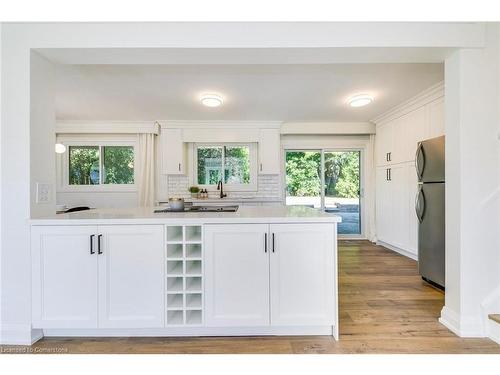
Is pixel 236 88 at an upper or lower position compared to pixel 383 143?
upper

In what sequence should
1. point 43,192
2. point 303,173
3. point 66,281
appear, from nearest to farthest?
point 66,281 → point 43,192 → point 303,173

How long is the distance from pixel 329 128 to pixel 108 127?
13.3 feet

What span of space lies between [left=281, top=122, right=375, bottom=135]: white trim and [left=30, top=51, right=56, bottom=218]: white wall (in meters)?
3.62

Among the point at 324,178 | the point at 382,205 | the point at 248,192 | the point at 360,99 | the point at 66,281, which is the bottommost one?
the point at 66,281

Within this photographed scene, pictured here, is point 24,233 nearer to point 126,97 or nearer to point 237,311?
point 237,311

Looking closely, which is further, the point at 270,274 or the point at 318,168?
the point at 318,168

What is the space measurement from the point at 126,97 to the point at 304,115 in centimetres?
275

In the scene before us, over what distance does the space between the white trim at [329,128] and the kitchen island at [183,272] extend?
3.38m

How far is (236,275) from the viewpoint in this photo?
1.88 meters

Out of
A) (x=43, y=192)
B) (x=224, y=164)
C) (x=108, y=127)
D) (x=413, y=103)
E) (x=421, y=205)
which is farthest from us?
(x=224, y=164)

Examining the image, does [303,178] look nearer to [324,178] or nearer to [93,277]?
[324,178]

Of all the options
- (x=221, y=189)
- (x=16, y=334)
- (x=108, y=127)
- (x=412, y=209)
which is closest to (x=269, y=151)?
(x=221, y=189)

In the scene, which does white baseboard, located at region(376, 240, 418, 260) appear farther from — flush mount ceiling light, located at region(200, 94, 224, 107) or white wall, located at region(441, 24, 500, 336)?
→ flush mount ceiling light, located at region(200, 94, 224, 107)

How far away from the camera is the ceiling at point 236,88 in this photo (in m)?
2.81
